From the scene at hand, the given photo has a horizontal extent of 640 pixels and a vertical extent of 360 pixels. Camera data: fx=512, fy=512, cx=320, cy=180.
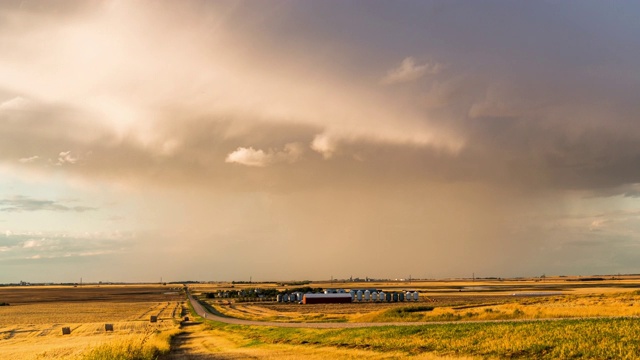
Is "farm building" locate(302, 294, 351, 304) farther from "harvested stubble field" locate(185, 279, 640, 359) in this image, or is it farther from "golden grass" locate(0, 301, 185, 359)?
"harvested stubble field" locate(185, 279, 640, 359)

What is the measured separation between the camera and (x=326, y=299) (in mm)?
137500

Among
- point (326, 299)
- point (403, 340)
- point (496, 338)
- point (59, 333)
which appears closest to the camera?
point (496, 338)

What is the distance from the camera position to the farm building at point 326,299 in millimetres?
136500

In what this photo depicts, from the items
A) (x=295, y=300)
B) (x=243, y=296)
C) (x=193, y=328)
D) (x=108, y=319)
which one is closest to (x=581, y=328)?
(x=193, y=328)

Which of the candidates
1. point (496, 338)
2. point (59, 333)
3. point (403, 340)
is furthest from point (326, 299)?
point (496, 338)

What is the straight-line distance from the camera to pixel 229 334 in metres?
60.9

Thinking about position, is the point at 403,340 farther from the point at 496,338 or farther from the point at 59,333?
the point at 59,333

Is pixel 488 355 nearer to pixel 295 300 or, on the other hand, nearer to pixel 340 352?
pixel 340 352

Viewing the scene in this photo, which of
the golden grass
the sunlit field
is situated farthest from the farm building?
the sunlit field

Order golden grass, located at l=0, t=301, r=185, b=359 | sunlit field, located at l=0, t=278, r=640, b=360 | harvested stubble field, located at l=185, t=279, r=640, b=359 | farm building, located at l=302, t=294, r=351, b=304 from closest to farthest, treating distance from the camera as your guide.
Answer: harvested stubble field, located at l=185, t=279, r=640, b=359 < sunlit field, located at l=0, t=278, r=640, b=360 < golden grass, located at l=0, t=301, r=185, b=359 < farm building, located at l=302, t=294, r=351, b=304

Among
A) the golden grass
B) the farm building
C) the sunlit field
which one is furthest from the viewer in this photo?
the farm building

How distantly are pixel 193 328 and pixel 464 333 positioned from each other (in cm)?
4893

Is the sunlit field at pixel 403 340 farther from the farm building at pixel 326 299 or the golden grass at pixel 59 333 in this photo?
the farm building at pixel 326 299

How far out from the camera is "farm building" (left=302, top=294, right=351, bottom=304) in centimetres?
13650
